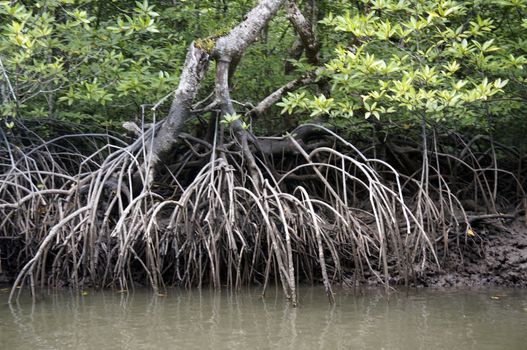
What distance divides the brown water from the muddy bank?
Result: 25cm

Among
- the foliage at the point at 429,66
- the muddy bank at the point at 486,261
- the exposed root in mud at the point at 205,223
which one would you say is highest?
the foliage at the point at 429,66

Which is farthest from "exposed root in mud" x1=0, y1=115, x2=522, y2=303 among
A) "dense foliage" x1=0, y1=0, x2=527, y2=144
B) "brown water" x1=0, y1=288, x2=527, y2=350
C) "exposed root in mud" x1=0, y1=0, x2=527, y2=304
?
"dense foliage" x1=0, y1=0, x2=527, y2=144

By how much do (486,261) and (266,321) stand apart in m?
2.38

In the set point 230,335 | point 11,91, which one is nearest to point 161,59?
point 11,91

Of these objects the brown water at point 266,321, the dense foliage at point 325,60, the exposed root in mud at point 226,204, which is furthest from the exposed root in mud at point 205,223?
the dense foliage at point 325,60

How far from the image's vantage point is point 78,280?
6.07m

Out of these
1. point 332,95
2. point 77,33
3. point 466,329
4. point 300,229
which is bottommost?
point 466,329

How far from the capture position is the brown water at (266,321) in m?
4.30

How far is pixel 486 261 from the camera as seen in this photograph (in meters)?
6.35

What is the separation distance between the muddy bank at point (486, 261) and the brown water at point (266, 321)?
253mm

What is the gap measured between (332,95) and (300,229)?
5.16ft

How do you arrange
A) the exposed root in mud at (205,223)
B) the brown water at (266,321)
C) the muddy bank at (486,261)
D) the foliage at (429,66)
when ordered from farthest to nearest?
the muddy bank at (486,261) → the exposed root in mud at (205,223) → the foliage at (429,66) → the brown water at (266,321)

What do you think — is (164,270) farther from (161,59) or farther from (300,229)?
(161,59)

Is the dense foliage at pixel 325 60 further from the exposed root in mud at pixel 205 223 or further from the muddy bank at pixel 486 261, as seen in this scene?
the muddy bank at pixel 486 261
